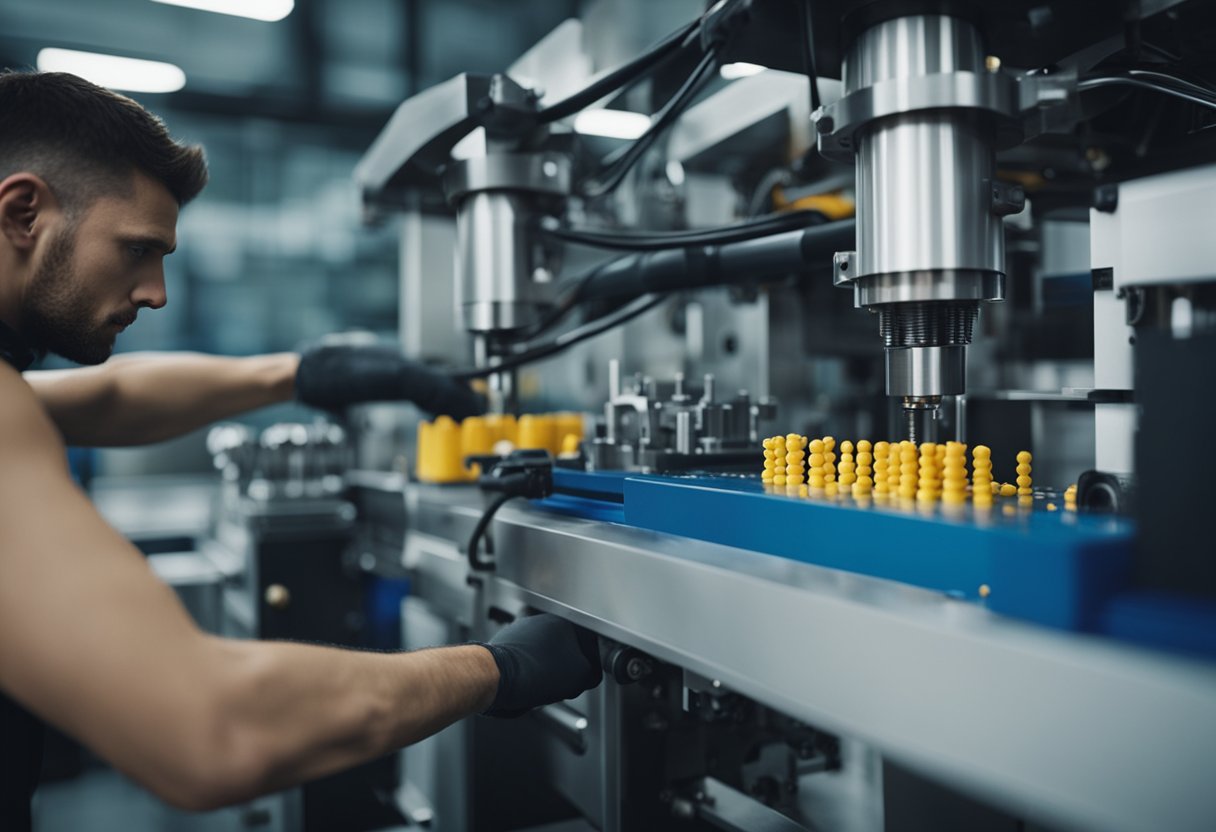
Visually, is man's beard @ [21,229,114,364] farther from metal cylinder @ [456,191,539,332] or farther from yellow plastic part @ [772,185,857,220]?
yellow plastic part @ [772,185,857,220]

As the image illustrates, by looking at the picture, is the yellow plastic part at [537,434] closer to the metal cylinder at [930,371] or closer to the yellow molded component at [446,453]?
the yellow molded component at [446,453]

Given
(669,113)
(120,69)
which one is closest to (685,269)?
(669,113)

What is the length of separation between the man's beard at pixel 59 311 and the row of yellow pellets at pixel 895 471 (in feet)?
2.47

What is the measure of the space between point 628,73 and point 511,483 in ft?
1.63

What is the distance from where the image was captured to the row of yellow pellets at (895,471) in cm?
62

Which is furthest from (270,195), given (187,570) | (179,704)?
(179,704)

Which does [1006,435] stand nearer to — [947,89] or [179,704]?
[947,89]

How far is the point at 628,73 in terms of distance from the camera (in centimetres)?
98

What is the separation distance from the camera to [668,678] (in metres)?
0.89

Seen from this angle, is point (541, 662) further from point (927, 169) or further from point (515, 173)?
point (515, 173)

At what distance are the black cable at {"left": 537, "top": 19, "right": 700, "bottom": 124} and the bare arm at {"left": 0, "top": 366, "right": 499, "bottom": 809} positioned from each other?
69 cm

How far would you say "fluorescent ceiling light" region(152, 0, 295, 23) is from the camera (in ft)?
8.41


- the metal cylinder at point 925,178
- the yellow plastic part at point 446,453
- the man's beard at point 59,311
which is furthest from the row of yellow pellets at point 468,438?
the metal cylinder at point 925,178

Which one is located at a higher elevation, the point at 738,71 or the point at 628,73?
the point at 738,71
